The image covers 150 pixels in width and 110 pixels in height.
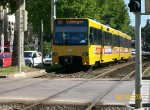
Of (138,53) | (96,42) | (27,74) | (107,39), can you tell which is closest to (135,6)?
(138,53)

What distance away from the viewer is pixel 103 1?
73188 mm

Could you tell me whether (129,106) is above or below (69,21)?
below

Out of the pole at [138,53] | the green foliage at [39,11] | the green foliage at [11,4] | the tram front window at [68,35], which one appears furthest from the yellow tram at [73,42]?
the green foliage at [39,11]

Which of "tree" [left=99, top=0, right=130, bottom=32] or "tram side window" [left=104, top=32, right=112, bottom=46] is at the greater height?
"tree" [left=99, top=0, right=130, bottom=32]

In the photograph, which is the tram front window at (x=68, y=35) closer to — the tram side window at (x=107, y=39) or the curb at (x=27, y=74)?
the curb at (x=27, y=74)

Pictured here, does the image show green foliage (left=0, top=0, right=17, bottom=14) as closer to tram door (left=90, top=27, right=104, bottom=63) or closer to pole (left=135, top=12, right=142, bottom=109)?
tram door (left=90, top=27, right=104, bottom=63)

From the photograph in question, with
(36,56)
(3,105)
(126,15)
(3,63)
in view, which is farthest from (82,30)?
(126,15)

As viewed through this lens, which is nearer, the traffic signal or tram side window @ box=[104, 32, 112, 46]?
the traffic signal

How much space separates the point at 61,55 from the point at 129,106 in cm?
1987

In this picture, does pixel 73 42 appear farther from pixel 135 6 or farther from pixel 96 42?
pixel 135 6

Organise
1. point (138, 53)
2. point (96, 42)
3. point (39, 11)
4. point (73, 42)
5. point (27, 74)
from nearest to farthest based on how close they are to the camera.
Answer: point (138, 53) → point (27, 74) → point (73, 42) → point (96, 42) → point (39, 11)

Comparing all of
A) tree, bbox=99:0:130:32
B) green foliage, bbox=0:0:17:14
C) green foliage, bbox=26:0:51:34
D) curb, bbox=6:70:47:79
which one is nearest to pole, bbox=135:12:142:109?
curb, bbox=6:70:47:79

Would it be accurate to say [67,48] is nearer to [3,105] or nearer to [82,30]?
[82,30]

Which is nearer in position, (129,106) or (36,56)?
(129,106)
